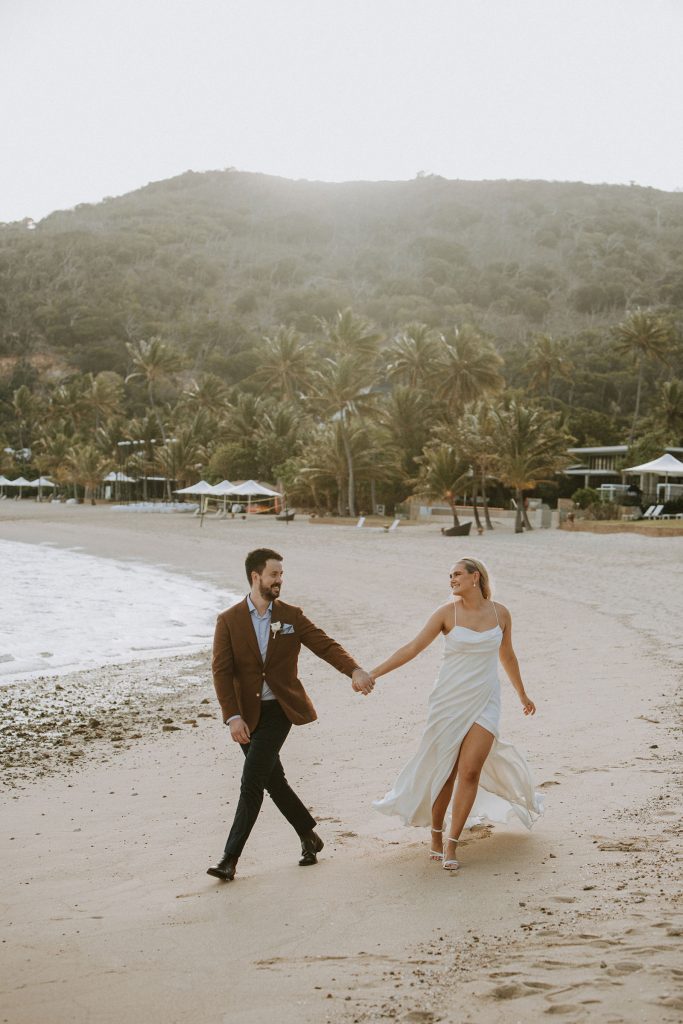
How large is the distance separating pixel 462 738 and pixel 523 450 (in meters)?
29.4

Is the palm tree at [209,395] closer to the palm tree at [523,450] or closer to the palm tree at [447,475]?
the palm tree at [447,475]

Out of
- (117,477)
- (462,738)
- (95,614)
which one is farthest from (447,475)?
(117,477)

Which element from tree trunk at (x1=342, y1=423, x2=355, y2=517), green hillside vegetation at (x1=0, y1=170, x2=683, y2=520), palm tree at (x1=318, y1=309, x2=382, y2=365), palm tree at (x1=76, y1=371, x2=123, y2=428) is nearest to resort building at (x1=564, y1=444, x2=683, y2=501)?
green hillside vegetation at (x1=0, y1=170, x2=683, y2=520)

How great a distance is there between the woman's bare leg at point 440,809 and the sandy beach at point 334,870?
124 mm

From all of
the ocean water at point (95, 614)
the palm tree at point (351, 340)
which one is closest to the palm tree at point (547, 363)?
the palm tree at point (351, 340)

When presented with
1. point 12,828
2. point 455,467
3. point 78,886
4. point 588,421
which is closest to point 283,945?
point 78,886

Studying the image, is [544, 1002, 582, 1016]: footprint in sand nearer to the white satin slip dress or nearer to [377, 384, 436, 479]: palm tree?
the white satin slip dress

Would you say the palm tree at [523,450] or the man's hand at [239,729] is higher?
the palm tree at [523,450]

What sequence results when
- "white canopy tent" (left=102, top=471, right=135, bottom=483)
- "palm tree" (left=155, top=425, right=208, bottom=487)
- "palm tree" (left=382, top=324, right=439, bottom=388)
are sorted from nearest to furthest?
1. "palm tree" (left=382, top=324, right=439, bottom=388)
2. "palm tree" (left=155, top=425, right=208, bottom=487)
3. "white canopy tent" (left=102, top=471, right=135, bottom=483)

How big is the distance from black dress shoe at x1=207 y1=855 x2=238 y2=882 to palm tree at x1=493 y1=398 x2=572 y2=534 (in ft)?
95.2

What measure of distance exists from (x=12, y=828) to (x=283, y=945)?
2.51m

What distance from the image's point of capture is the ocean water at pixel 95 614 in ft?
41.0

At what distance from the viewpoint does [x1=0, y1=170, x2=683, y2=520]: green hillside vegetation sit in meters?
49.8

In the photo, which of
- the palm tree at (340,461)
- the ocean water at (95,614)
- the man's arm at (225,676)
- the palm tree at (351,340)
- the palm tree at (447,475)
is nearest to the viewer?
the man's arm at (225,676)
